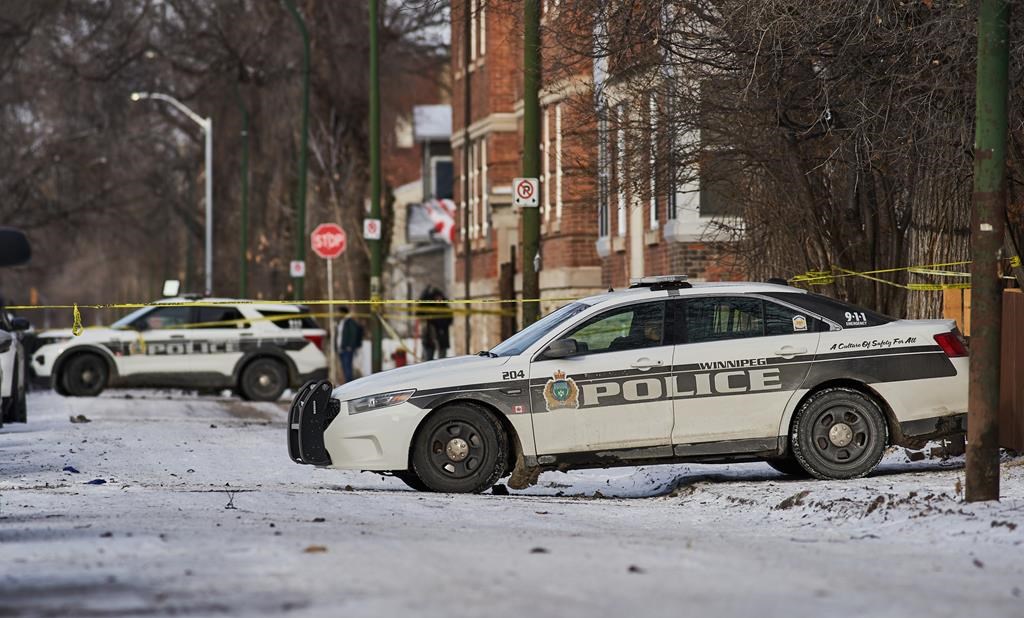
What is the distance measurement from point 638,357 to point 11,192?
1773 inches

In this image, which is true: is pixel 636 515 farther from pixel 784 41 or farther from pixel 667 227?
pixel 667 227

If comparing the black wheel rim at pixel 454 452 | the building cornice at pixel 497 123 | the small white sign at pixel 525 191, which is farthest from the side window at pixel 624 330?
the building cornice at pixel 497 123

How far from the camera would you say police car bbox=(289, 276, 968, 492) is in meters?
13.7

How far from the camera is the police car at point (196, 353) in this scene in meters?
29.7

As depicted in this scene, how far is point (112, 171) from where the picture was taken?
61.2 m

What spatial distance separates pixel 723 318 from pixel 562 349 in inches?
49.2

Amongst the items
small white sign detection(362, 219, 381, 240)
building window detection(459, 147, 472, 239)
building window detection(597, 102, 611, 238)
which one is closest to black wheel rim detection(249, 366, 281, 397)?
small white sign detection(362, 219, 381, 240)

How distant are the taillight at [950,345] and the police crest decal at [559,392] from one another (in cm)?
270

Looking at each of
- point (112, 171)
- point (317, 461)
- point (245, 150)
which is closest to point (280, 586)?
point (317, 461)

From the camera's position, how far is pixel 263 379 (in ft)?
98.7

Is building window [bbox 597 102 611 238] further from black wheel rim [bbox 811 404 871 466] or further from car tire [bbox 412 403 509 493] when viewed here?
car tire [bbox 412 403 509 493]

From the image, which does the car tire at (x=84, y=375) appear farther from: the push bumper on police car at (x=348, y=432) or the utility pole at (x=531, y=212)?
the push bumper on police car at (x=348, y=432)

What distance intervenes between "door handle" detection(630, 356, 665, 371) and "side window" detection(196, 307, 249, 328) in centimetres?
1675

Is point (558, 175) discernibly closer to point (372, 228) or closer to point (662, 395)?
point (372, 228)
